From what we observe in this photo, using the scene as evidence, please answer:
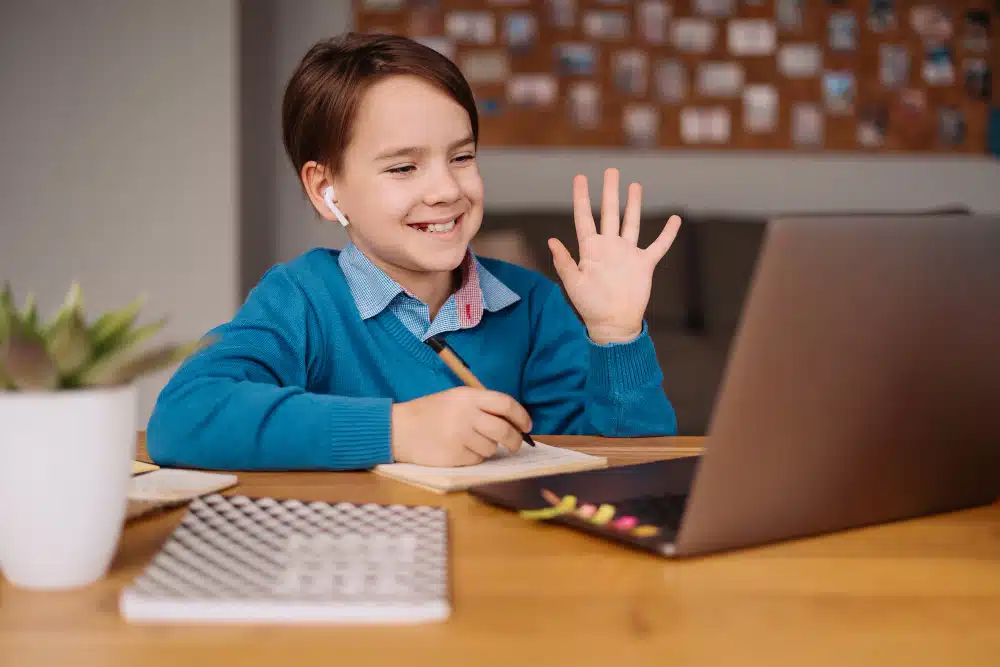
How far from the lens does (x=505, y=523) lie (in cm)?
72

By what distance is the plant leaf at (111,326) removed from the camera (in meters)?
0.56

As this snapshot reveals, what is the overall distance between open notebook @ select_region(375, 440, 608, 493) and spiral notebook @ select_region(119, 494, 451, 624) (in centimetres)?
12

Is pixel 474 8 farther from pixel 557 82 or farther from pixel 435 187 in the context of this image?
pixel 435 187

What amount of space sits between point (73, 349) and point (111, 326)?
0.04 meters

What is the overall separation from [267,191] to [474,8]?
0.95 m

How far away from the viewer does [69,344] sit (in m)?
0.53

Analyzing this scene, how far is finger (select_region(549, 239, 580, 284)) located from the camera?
1.11 m

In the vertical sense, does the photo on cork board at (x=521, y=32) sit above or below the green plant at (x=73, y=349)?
above

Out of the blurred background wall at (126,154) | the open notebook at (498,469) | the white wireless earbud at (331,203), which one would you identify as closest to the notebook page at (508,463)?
the open notebook at (498,469)

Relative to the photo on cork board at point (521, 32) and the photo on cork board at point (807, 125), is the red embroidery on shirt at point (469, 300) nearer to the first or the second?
the photo on cork board at point (521, 32)

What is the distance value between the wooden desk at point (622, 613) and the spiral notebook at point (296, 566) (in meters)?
0.01

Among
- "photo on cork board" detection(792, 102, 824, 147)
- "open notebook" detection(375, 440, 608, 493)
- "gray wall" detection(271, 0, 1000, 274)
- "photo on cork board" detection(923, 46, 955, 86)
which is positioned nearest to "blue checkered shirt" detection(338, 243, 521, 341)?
"open notebook" detection(375, 440, 608, 493)

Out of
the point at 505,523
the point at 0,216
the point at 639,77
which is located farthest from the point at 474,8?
the point at 505,523

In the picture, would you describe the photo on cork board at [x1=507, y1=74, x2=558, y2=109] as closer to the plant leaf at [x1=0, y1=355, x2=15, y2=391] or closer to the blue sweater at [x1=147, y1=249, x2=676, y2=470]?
the blue sweater at [x1=147, y1=249, x2=676, y2=470]
